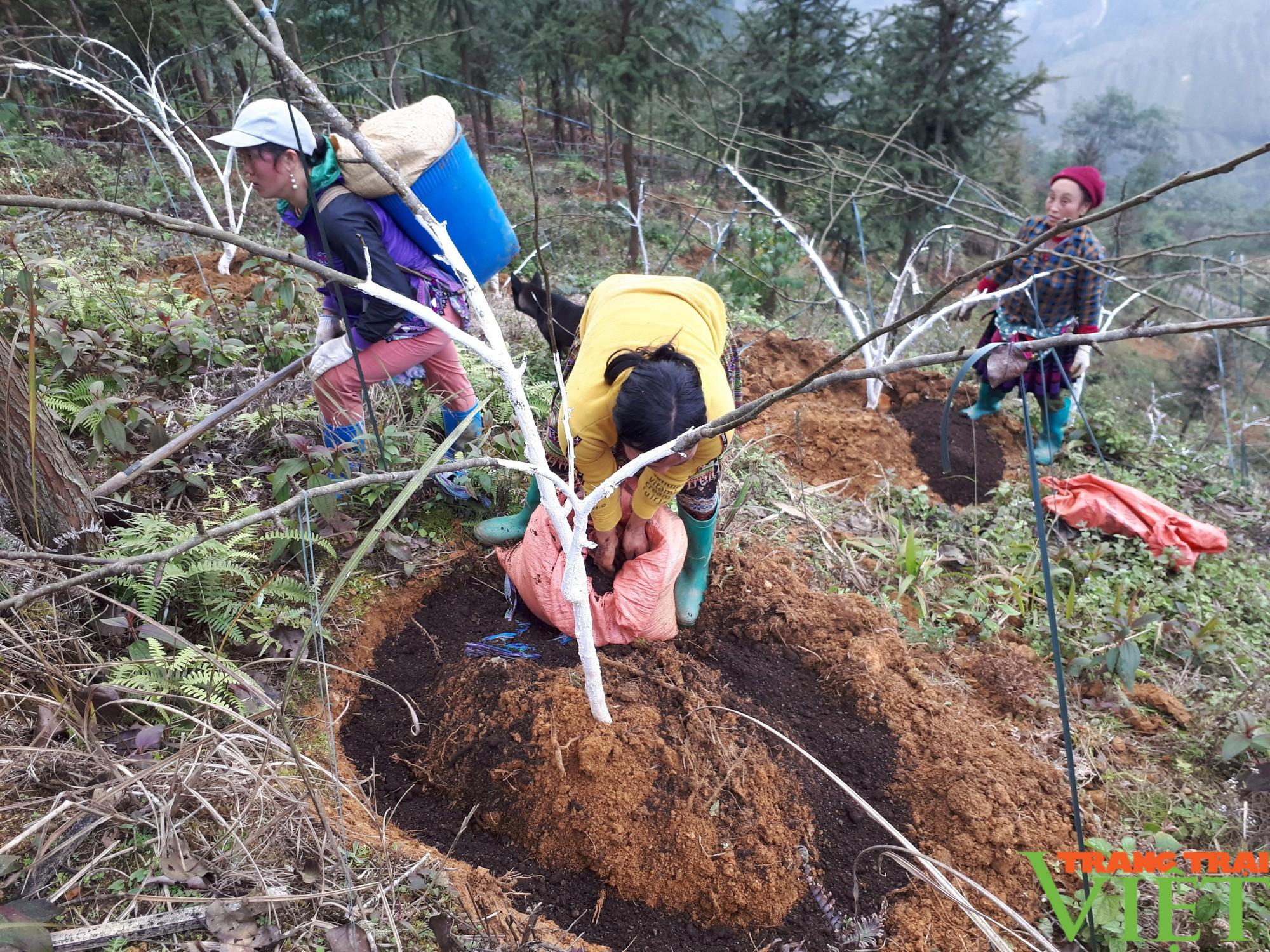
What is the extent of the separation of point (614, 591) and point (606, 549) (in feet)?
0.80

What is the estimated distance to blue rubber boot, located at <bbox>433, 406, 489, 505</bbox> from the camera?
2654 mm

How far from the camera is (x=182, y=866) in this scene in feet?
4.18

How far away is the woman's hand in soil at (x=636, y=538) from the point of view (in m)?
2.38

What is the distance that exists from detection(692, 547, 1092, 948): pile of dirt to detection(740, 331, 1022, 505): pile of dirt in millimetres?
1468

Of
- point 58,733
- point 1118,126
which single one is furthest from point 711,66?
point 1118,126

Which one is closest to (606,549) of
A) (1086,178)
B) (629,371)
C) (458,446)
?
(629,371)

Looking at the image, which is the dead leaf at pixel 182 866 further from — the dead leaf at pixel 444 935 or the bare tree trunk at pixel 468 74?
the bare tree trunk at pixel 468 74

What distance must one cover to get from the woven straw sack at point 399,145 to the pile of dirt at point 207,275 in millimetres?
2199

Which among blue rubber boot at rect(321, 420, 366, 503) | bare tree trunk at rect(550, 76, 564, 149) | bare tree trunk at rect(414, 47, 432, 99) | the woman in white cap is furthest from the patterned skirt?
bare tree trunk at rect(550, 76, 564, 149)

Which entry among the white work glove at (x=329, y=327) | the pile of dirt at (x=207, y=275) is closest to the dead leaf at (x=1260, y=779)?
the white work glove at (x=329, y=327)

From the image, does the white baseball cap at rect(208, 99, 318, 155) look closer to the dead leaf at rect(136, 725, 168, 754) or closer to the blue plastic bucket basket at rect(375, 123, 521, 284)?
the blue plastic bucket basket at rect(375, 123, 521, 284)

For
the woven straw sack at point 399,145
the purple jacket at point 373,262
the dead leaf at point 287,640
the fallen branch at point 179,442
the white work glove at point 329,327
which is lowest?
the dead leaf at point 287,640

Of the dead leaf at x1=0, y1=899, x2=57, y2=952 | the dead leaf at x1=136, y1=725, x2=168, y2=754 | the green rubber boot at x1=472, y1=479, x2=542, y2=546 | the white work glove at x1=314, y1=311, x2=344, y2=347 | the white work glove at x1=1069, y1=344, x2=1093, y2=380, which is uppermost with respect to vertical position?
the white work glove at x1=314, y1=311, x2=344, y2=347

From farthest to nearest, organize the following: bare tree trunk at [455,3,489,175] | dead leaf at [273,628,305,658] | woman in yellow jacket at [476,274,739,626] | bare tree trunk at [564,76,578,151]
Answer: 1. bare tree trunk at [564,76,578,151]
2. bare tree trunk at [455,3,489,175]
3. dead leaf at [273,628,305,658]
4. woman in yellow jacket at [476,274,739,626]
